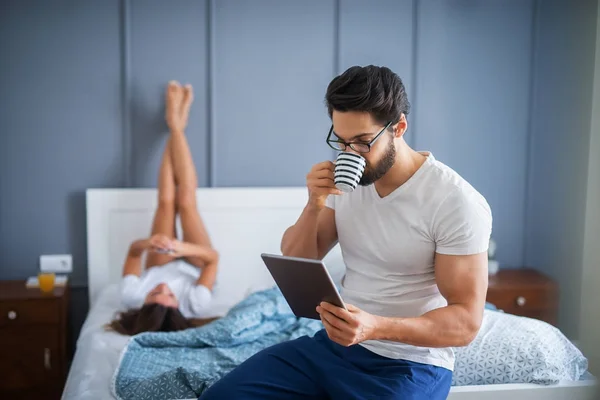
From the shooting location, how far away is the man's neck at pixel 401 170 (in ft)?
6.15

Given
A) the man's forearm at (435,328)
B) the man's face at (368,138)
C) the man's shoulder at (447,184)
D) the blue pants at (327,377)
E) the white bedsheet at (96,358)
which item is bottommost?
the white bedsheet at (96,358)

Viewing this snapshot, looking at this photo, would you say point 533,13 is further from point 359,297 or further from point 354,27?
point 359,297

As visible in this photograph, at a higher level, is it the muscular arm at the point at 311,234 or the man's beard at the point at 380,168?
the man's beard at the point at 380,168

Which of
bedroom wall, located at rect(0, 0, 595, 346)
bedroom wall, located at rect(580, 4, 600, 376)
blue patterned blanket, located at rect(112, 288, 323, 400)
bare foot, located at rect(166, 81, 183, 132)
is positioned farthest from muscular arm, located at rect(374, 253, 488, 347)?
bare foot, located at rect(166, 81, 183, 132)

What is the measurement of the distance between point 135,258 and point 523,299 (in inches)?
72.7

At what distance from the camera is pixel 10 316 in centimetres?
297

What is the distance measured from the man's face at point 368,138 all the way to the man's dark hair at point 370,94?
2cm

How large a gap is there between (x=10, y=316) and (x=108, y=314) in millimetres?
470

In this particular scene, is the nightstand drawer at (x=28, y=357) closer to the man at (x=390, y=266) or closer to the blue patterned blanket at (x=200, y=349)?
the blue patterned blanket at (x=200, y=349)

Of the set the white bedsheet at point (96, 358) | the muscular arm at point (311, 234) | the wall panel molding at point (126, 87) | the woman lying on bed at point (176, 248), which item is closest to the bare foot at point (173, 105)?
the woman lying on bed at point (176, 248)

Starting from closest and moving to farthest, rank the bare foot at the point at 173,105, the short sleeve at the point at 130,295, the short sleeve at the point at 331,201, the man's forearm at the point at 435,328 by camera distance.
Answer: the man's forearm at the point at 435,328, the short sleeve at the point at 331,201, the short sleeve at the point at 130,295, the bare foot at the point at 173,105

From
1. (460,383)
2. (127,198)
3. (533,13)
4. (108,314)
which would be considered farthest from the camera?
(533,13)

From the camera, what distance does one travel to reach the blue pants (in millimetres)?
1741

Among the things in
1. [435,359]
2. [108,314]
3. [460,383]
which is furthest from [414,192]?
[108,314]
